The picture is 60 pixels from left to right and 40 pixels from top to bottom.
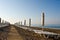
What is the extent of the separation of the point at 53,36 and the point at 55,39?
1.70 feet

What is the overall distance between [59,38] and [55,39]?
0.44m

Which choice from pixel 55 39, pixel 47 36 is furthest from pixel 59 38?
pixel 47 36

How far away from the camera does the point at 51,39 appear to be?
1398 cm

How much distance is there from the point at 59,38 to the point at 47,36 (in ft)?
4.59

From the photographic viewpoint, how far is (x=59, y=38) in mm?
14133

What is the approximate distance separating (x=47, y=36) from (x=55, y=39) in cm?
108

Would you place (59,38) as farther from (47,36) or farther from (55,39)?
(47,36)

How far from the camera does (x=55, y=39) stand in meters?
14.1

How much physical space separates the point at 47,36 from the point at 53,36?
0.70m

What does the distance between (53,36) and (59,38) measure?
72 cm

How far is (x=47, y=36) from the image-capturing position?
585 inches

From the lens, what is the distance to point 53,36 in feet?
47.7
